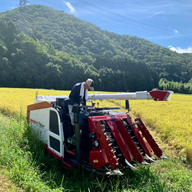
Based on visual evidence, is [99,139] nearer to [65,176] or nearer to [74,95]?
[65,176]

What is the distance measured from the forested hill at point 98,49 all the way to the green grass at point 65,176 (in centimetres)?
5022

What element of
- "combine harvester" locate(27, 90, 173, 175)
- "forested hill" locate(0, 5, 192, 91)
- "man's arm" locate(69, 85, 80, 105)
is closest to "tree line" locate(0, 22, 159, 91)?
"forested hill" locate(0, 5, 192, 91)

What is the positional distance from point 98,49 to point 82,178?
10526 cm

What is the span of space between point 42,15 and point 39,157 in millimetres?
126141

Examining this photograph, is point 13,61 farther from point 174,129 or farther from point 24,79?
point 174,129

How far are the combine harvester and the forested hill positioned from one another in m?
50.5

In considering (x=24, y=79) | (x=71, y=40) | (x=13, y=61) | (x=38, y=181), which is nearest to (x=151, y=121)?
(x=38, y=181)

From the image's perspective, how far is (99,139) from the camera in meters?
3.98

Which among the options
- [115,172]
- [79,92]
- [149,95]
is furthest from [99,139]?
[79,92]

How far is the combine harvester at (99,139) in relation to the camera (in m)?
3.82

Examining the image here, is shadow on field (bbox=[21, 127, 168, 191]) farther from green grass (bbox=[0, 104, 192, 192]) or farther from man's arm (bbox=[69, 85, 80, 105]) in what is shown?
man's arm (bbox=[69, 85, 80, 105])

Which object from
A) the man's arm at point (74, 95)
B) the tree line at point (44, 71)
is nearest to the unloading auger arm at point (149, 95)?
the man's arm at point (74, 95)

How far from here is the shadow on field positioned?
3.87m

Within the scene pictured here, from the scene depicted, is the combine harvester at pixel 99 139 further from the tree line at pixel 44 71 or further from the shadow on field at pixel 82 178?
the tree line at pixel 44 71
